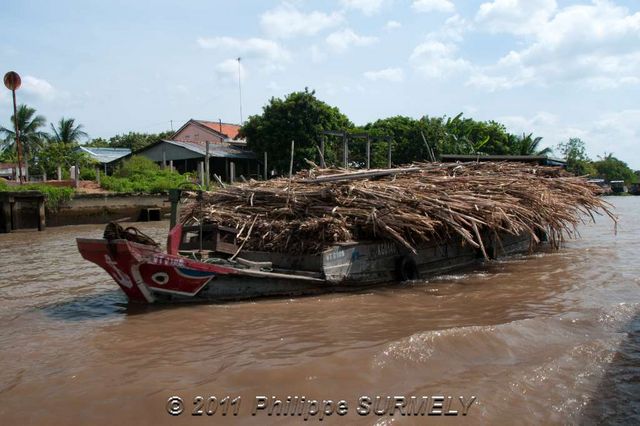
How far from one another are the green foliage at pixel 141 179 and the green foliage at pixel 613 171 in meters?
66.2

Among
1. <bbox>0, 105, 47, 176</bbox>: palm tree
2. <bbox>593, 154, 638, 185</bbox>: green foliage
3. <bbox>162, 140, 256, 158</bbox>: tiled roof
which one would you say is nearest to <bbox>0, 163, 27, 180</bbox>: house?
<bbox>0, 105, 47, 176</bbox>: palm tree

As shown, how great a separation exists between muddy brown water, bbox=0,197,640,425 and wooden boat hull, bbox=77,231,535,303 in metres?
0.21

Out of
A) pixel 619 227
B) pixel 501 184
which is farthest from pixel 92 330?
pixel 619 227

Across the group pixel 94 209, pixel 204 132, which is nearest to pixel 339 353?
pixel 94 209

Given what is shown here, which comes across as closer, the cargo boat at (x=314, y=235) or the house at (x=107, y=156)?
A: the cargo boat at (x=314, y=235)

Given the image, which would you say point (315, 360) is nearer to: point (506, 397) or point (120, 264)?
point (506, 397)

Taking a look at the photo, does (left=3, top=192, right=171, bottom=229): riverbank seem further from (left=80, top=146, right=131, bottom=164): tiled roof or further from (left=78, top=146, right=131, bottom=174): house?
(left=80, top=146, right=131, bottom=164): tiled roof

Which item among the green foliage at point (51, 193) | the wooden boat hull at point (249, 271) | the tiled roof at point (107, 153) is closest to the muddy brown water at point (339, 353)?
the wooden boat hull at point (249, 271)

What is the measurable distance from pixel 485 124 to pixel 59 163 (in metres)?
27.3

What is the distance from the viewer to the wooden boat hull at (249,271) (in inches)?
251

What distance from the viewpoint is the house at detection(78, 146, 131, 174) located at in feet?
117

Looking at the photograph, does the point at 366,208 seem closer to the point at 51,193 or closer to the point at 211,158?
the point at 51,193

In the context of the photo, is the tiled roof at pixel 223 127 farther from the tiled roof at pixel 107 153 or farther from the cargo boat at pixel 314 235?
the cargo boat at pixel 314 235

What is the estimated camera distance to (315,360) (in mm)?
4855
